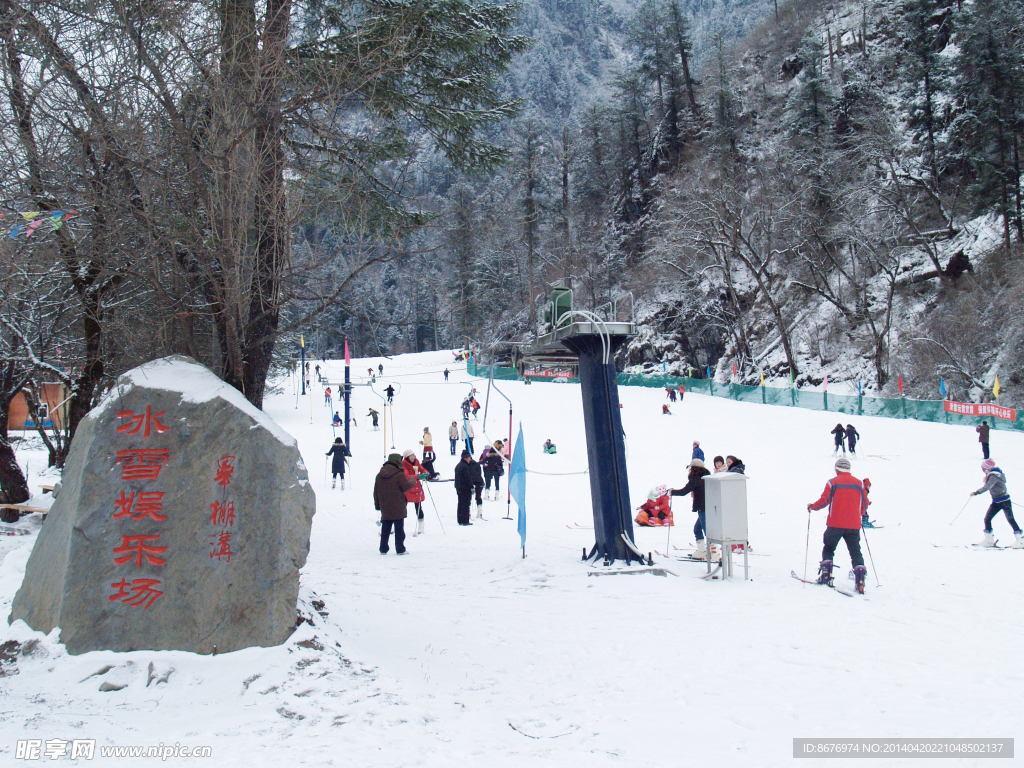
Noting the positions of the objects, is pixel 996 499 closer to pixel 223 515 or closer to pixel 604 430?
pixel 604 430

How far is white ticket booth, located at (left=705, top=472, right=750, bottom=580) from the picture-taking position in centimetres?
758

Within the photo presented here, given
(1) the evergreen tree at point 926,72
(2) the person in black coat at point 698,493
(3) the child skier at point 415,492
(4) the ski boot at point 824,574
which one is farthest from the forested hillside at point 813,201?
(4) the ski boot at point 824,574

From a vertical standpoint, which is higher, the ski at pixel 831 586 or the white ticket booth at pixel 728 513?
the white ticket booth at pixel 728 513

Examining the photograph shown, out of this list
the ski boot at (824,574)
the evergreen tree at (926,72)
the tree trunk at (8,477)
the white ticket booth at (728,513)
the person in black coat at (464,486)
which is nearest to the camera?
the ski boot at (824,574)

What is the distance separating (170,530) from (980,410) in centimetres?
2719

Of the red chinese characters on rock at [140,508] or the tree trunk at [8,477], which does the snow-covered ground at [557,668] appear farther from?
the tree trunk at [8,477]

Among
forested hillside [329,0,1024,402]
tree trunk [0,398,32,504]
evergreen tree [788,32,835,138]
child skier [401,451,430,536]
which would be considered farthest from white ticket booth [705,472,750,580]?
evergreen tree [788,32,835,138]

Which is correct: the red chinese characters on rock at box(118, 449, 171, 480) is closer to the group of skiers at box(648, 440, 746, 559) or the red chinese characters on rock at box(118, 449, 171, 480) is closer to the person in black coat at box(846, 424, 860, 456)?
the group of skiers at box(648, 440, 746, 559)

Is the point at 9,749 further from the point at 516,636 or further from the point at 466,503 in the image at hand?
the point at 466,503

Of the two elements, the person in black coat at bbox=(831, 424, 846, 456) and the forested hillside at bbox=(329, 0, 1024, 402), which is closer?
the person in black coat at bbox=(831, 424, 846, 456)

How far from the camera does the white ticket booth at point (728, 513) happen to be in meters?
7.58

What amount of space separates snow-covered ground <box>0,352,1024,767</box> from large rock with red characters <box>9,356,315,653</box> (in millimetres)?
203

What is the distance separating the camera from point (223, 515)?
4664mm

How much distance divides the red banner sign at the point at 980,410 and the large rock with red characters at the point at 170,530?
84.9 ft
